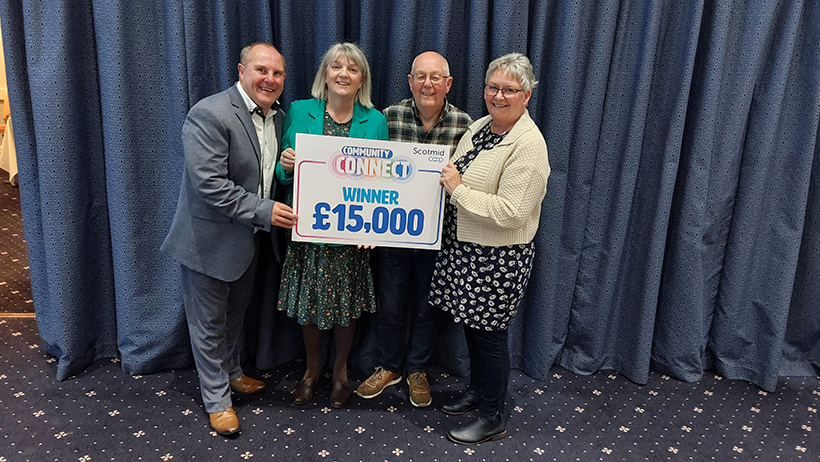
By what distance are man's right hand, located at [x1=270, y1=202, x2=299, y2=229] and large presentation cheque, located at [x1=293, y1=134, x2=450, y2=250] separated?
0.03 m

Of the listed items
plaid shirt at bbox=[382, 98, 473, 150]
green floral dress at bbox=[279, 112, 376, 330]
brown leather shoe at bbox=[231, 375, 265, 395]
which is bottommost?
brown leather shoe at bbox=[231, 375, 265, 395]

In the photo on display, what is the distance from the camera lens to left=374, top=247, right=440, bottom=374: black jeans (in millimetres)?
2217

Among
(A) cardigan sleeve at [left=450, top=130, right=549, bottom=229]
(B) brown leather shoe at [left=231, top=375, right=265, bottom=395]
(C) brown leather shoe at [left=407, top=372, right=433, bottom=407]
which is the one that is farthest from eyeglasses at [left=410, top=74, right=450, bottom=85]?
(B) brown leather shoe at [left=231, top=375, right=265, bottom=395]

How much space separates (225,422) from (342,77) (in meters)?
1.29

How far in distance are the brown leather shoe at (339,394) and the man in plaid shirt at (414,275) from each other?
0.07 metres

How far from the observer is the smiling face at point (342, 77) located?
1940mm

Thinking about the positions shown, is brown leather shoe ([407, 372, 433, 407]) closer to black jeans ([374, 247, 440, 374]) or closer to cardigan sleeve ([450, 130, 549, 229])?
black jeans ([374, 247, 440, 374])

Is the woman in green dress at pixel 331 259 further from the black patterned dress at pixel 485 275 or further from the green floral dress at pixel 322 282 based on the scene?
the black patterned dress at pixel 485 275

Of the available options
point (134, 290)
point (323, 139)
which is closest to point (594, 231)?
point (323, 139)

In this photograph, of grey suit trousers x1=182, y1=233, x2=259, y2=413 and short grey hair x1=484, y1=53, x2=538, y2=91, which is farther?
grey suit trousers x1=182, y1=233, x2=259, y2=413

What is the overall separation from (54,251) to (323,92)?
1.27m

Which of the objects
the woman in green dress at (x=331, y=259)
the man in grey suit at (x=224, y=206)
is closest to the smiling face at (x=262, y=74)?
the man in grey suit at (x=224, y=206)

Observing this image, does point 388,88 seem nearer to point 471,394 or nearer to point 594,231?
point 594,231

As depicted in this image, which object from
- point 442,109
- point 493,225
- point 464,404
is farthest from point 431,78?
point 464,404
